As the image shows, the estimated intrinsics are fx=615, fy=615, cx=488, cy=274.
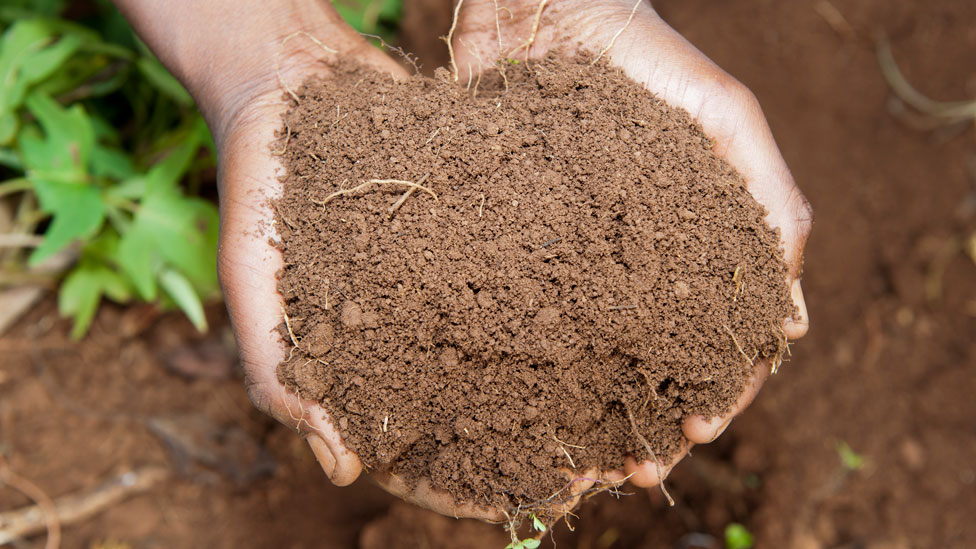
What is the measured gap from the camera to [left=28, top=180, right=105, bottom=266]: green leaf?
185 centimetres

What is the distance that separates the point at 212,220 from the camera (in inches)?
79.7

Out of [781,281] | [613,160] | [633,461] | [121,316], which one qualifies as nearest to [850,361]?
[781,281]

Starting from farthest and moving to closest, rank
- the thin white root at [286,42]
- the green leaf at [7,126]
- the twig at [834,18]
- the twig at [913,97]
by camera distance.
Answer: the twig at [834,18] → the twig at [913,97] → the green leaf at [7,126] → the thin white root at [286,42]

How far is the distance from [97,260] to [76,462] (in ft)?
2.44

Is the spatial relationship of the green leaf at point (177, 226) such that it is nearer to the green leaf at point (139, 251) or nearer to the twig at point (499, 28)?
the green leaf at point (139, 251)

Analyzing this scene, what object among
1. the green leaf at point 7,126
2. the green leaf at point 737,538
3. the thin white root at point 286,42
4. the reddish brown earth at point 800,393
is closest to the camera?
the thin white root at point 286,42

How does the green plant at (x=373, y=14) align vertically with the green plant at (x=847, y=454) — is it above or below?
above

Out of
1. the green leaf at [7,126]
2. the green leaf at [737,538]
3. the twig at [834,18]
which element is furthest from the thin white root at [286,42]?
the twig at [834,18]

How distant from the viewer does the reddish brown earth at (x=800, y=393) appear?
2.19 meters

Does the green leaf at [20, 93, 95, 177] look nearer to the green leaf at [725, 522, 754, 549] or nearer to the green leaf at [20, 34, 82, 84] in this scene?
the green leaf at [20, 34, 82, 84]

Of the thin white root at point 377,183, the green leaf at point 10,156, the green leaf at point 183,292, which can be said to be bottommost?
the green leaf at point 183,292

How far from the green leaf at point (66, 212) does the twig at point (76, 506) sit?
0.86 meters

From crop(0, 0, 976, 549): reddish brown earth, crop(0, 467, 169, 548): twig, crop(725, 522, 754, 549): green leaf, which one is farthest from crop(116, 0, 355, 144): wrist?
crop(725, 522, 754, 549): green leaf

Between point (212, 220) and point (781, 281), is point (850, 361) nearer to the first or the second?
point (781, 281)
